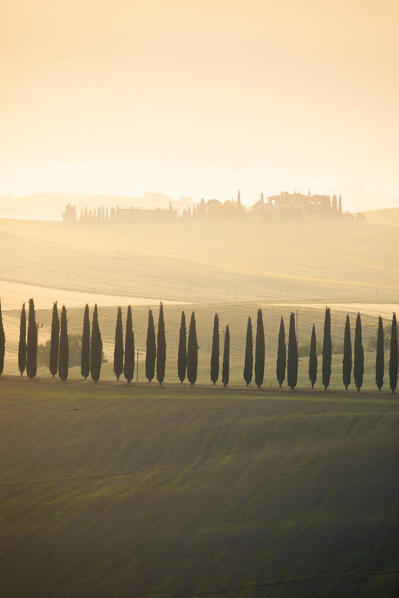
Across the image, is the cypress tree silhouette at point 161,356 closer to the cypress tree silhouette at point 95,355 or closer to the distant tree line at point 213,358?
the distant tree line at point 213,358

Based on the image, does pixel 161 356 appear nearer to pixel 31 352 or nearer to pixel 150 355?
pixel 150 355

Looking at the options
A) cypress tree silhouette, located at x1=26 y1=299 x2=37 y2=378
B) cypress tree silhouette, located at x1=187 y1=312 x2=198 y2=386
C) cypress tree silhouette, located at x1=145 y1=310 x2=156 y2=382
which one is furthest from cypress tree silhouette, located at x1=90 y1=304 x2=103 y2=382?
cypress tree silhouette, located at x1=187 y1=312 x2=198 y2=386

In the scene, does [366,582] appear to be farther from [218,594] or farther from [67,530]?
[67,530]

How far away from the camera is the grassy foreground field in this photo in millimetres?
37188

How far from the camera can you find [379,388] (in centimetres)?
6975

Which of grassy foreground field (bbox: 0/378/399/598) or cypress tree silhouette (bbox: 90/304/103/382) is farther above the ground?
cypress tree silhouette (bbox: 90/304/103/382)

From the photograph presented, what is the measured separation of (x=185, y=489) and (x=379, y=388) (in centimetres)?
2857

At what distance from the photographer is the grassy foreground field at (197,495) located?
37.2 metres

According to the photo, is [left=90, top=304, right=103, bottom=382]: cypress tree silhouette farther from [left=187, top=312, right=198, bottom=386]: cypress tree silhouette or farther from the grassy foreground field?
[left=187, top=312, right=198, bottom=386]: cypress tree silhouette

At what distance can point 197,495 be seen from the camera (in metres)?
44.9

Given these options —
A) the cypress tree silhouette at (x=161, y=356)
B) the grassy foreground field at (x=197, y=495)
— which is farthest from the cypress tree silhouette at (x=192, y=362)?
the grassy foreground field at (x=197, y=495)

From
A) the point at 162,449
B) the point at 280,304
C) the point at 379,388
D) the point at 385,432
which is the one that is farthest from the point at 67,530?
the point at 280,304

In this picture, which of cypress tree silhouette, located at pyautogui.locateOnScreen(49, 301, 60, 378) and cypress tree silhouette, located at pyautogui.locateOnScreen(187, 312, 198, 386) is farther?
cypress tree silhouette, located at pyautogui.locateOnScreen(49, 301, 60, 378)

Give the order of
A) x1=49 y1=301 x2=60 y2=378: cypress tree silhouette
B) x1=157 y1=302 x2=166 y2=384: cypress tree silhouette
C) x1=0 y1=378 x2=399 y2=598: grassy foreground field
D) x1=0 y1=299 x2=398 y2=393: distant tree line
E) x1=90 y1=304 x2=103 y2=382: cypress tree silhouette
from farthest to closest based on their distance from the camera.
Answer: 1. x1=49 y1=301 x2=60 y2=378: cypress tree silhouette
2. x1=90 y1=304 x2=103 y2=382: cypress tree silhouette
3. x1=157 y1=302 x2=166 y2=384: cypress tree silhouette
4. x1=0 y1=299 x2=398 y2=393: distant tree line
5. x1=0 y1=378 x2=399 y2=598: grassy foreground field
